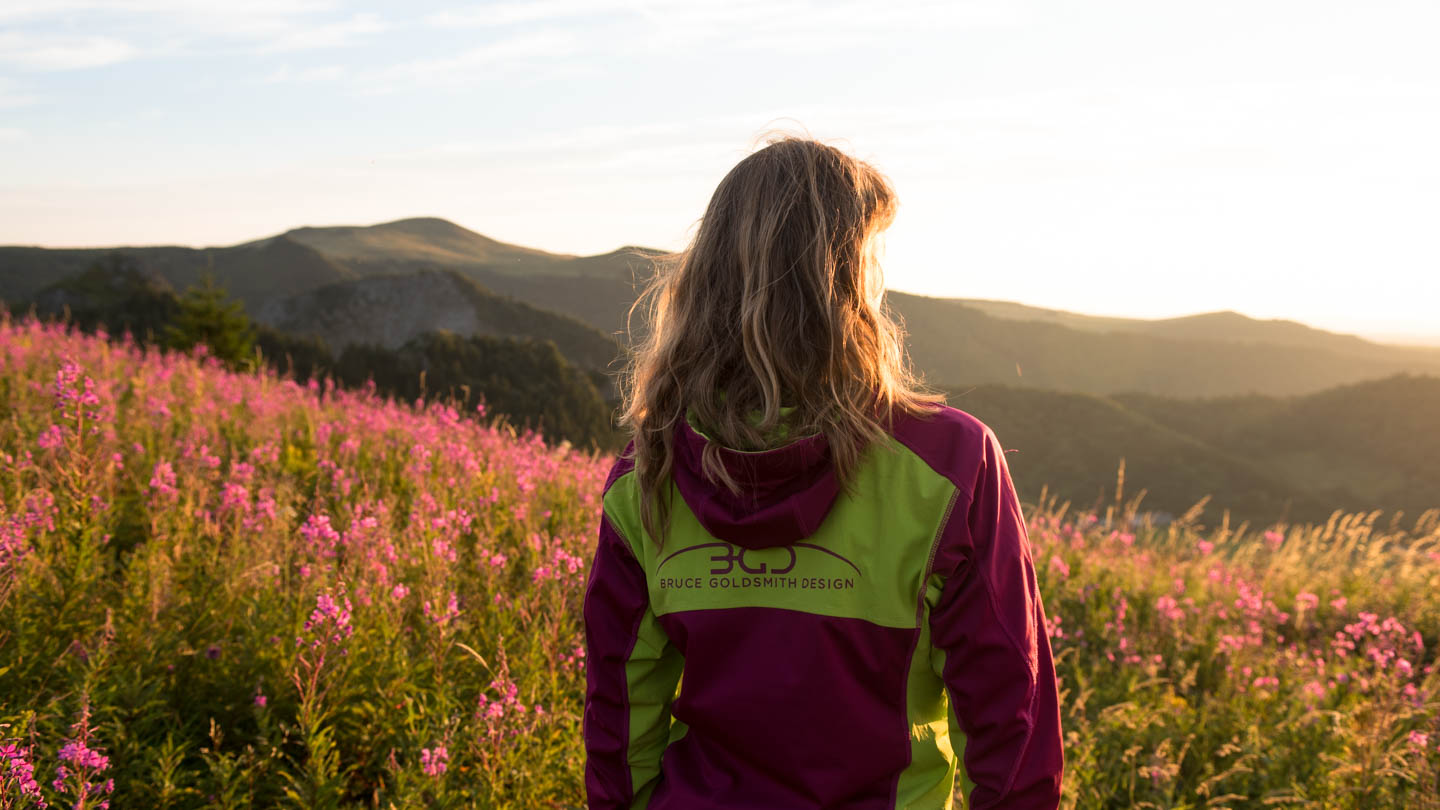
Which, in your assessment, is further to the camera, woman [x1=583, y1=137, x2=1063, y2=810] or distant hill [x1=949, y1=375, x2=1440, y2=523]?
distant hill [x1=949, y1=375, x2=1440, y2=523]

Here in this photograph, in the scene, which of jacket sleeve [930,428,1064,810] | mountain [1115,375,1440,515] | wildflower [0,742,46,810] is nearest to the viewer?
jacket sleeve [930,428,1064,810]

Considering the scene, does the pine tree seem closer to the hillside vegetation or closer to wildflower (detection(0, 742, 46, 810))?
the hillside vegetation

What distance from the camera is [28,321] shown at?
10.6 m

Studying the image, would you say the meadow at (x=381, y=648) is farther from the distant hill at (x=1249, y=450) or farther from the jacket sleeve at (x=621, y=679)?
the distant hill at (x=1249, y=450)

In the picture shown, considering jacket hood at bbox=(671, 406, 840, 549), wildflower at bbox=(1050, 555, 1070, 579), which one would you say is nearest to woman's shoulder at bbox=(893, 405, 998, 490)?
jacket hood at bbox=(671, 406, 840, 549)

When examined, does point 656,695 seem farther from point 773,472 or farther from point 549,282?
point 549,282

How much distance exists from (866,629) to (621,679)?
50 centimetres

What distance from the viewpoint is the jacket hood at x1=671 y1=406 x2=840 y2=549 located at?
4.71 feet

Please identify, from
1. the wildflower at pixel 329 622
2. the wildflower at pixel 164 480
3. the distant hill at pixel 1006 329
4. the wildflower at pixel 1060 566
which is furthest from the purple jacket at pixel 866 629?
the distant hill at pixel 1006 329

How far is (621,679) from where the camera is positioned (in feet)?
5.42

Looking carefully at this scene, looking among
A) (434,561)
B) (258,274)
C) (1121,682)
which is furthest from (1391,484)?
(258,274)

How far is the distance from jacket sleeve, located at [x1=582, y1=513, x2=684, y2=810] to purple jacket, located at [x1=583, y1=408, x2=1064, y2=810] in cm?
11

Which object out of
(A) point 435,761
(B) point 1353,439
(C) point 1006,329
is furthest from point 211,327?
(C) point 1006,329

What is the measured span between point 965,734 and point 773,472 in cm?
56
